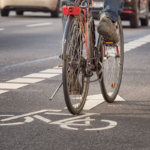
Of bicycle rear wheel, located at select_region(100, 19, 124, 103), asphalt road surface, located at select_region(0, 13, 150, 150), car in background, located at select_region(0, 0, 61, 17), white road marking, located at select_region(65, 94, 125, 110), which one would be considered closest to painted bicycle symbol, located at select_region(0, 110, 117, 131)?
asphalt road surface, located at select_region(0, 13, 150, 150)

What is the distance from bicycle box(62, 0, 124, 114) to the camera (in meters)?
4.55

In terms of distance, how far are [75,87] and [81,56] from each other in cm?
28

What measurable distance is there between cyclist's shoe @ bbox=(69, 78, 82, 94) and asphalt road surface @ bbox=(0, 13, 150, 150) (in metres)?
0.22

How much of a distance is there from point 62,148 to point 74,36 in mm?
1217

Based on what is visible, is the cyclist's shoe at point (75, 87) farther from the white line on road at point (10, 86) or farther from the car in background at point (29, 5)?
the car in background at point (29, 5)

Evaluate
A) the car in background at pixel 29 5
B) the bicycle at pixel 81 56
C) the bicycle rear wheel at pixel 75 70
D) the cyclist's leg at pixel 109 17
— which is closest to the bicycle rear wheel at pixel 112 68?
the bicycle at pixel 81 56

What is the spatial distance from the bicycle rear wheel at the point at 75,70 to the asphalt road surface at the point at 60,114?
0.47ft

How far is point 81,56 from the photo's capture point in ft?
16.0

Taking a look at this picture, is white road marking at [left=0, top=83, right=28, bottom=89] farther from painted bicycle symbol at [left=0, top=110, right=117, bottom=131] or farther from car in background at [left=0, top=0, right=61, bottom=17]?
car in background at [left=0, top=0, right=61, bottom=17]

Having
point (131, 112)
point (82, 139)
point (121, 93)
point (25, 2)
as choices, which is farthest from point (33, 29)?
point (82, 139)

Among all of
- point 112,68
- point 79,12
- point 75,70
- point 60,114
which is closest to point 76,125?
point 60,114

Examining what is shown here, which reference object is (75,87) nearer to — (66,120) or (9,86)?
(66,120)

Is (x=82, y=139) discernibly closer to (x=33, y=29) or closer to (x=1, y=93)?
(x=1, y=93)

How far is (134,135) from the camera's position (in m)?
4.18
